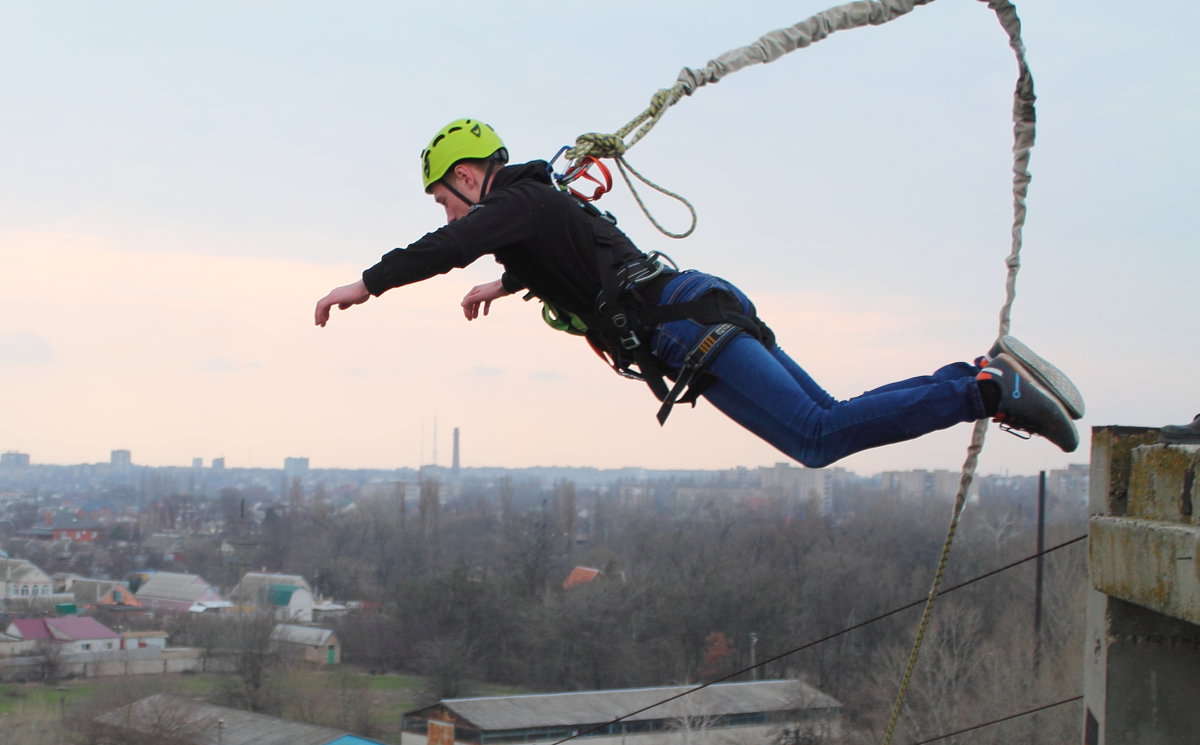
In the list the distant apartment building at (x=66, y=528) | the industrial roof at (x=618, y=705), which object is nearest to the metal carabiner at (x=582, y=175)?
the industrial roof at (x=618, y=705)

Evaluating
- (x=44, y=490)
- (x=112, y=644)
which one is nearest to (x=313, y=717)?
(x=112, y=644)

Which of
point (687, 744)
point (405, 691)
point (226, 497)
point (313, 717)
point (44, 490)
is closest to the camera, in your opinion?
point (687, 744)

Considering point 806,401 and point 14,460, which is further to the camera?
point 14,460

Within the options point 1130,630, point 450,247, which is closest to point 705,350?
point 450,247

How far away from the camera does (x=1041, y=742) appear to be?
20.5 metres

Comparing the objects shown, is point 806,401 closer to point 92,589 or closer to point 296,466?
point 92,589

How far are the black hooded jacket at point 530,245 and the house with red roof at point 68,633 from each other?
41.4m

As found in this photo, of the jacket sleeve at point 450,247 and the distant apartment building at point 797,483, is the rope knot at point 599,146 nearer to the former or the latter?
the jacket sleeve at point 450,247

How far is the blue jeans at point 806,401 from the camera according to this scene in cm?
351

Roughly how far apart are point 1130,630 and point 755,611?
33.7 metres

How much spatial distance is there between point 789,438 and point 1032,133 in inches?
74.1

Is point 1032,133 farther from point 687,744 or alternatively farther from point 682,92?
point 687,744

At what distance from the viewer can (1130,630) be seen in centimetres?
445

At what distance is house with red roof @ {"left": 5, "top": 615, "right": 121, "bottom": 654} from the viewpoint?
41.1 meters
